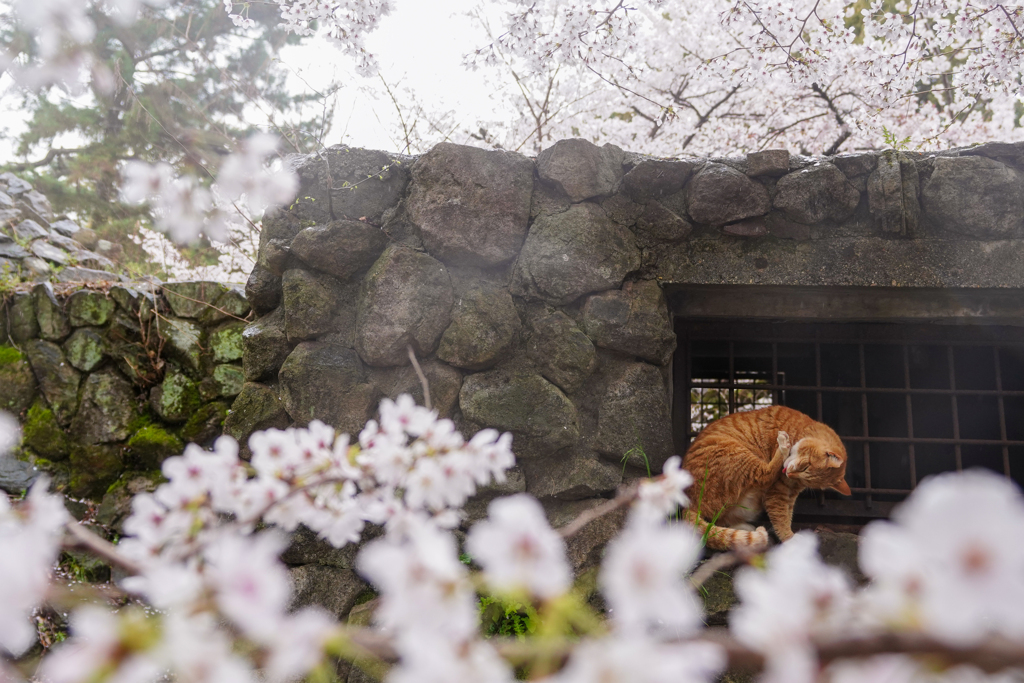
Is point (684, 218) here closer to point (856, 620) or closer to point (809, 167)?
point (809, 167)

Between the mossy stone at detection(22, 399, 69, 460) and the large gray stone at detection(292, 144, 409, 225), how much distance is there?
5.83 ft

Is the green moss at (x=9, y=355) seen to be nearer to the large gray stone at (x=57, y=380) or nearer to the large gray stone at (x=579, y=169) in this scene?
the large gray stone at (x=57, y=380)

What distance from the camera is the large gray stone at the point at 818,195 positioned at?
5.60 feet

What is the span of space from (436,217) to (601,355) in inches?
28.3

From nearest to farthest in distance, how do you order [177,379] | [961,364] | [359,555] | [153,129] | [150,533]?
[150,533] → [359,555] → [961,364] → [177,379] → [153,129]

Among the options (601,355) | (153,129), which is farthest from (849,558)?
(153,129)

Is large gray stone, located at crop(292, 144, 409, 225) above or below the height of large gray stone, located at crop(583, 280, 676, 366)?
above

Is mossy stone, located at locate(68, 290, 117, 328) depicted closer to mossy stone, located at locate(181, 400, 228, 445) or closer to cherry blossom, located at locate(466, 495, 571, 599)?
mossy stone, located at locate(181, 400, 228, 445)

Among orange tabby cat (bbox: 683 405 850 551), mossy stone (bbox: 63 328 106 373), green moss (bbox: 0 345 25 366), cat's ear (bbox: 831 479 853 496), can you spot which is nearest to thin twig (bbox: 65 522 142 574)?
orange tabby cat (bbox: 683 405 850 551)

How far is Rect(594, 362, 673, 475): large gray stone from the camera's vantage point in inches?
66.2

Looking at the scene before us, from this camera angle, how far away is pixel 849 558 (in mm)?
1695

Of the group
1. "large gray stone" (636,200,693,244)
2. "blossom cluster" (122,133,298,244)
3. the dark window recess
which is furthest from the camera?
the dark window recess

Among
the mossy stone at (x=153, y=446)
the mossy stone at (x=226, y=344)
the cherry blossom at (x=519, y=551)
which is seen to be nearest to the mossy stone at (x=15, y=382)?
the mossy stone at (x=153, y=446)

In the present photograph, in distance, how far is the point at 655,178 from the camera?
70.4 inches
